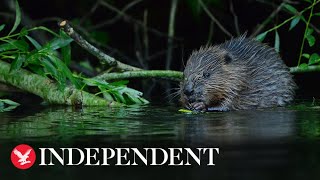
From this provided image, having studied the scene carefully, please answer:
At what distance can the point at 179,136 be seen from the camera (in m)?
4.11

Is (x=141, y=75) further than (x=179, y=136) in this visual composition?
Yes

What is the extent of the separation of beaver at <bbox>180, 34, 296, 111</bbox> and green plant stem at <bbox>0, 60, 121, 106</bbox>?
661 mm

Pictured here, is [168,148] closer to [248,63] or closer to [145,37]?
[248,63]

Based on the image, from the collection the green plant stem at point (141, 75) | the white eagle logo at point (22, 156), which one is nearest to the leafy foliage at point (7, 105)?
the green plant stem at point (141, 75)

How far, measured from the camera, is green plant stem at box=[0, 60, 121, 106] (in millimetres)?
6105

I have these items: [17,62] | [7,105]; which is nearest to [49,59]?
[17,62]

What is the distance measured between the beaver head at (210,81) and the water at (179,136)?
21 centimetres

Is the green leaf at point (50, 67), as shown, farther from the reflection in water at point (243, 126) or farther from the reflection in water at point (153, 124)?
the reflection in water at point (243, 126)

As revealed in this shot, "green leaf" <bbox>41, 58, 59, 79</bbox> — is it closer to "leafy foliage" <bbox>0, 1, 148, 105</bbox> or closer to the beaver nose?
"leafy foliage" <bbox>0, 1, 148, 105</bbox>

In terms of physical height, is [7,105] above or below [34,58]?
below

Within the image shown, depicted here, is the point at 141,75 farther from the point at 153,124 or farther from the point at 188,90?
the point at 153,124

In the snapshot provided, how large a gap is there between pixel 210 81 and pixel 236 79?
27 cm

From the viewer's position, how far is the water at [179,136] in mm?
3070

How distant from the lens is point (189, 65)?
604cm
